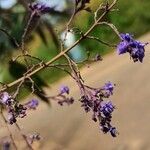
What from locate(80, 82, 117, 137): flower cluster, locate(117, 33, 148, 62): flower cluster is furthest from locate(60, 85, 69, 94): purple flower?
locate(117, 33, 148, 62): flower cluster

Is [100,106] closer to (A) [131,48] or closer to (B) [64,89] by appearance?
(A) [131,48]

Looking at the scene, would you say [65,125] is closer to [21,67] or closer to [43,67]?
[21,67]

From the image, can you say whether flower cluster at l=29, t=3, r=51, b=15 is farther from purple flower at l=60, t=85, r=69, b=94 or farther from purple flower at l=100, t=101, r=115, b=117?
purple flower at l=60, t=85, r=69, b=94

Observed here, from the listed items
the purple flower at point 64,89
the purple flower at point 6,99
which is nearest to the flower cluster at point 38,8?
the purple flower at point 6,99

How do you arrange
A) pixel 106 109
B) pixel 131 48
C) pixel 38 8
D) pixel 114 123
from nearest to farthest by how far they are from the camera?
pixel 131 48
pixel 106 109
pixel 38 8
pixel 114 123

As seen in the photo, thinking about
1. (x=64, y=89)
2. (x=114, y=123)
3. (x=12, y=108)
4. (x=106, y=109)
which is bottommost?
(x=106, y=109)

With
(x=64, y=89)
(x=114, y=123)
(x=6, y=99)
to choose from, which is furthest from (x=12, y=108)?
(x=114, y=123)

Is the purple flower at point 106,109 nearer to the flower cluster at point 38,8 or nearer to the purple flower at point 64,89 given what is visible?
the flower cluster at point 38,8
